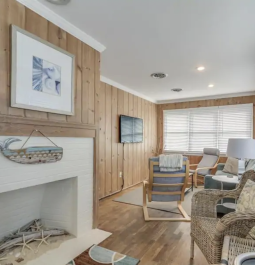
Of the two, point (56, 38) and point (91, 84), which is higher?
point (56, 38)

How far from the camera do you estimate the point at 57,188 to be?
2367mm

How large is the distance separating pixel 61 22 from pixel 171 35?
1.19 metres

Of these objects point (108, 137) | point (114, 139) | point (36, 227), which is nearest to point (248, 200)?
point (36, 227)

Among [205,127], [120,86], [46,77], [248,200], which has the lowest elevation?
[248,200]

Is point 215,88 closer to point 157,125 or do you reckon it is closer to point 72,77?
point 157,125

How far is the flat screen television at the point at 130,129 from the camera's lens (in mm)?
4309

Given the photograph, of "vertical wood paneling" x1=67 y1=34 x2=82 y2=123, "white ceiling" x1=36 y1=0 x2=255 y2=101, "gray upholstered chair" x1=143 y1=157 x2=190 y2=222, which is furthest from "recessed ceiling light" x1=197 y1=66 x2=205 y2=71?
"vertical wood paneling" x1=67 y1=34 x2=82 y2=123

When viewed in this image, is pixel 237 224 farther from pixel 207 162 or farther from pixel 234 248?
pixel 207 162

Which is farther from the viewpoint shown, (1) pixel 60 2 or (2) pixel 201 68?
(2) pixel 201 68

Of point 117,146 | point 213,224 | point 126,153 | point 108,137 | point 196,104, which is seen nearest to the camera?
point 213,224

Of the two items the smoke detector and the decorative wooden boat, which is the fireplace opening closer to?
the decorative wooden boat

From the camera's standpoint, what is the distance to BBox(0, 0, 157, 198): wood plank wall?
155 cm

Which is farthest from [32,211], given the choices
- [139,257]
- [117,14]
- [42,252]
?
[117,14]

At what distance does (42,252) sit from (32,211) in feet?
1.86
